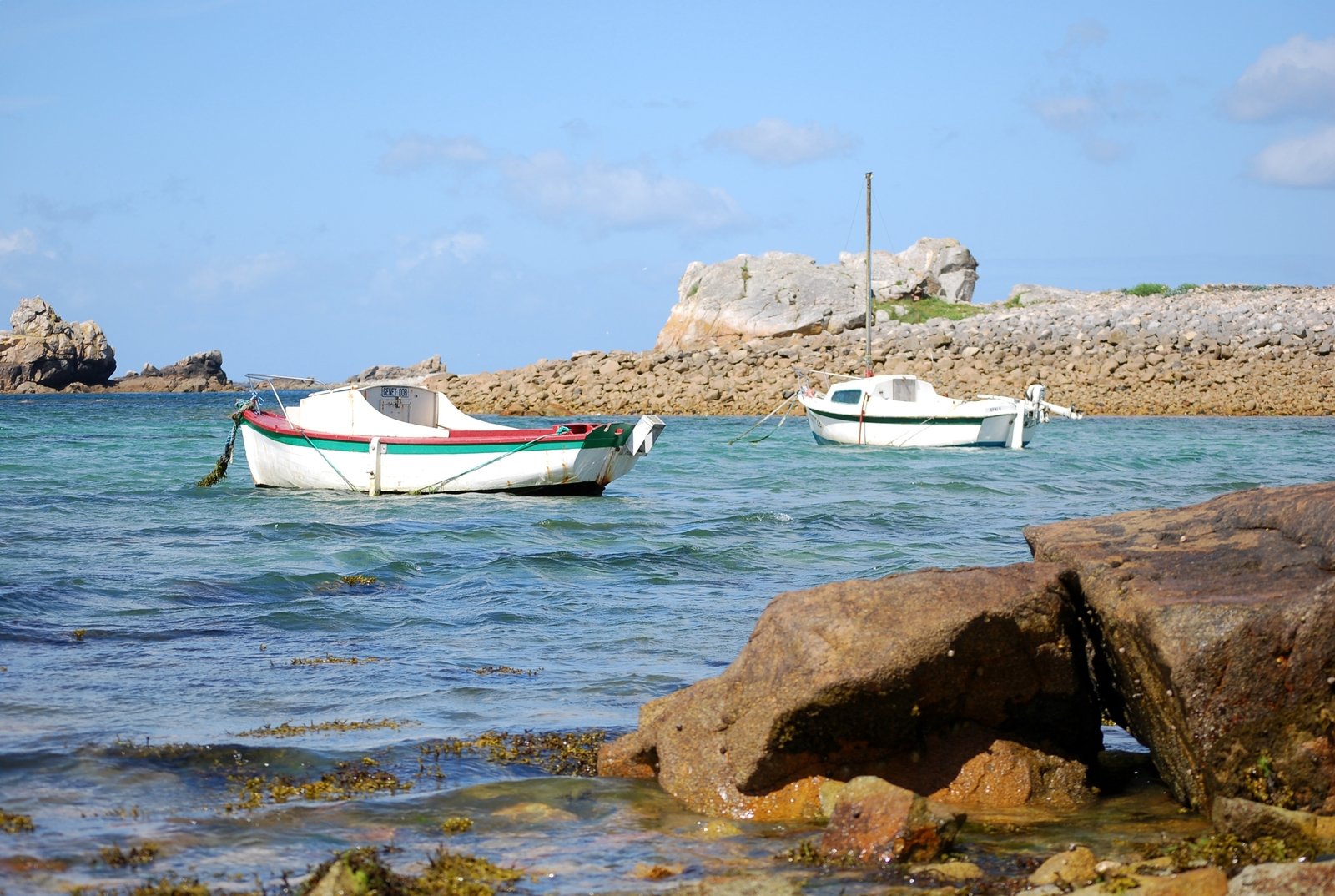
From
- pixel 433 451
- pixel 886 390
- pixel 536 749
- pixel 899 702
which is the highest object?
pixel 886 390

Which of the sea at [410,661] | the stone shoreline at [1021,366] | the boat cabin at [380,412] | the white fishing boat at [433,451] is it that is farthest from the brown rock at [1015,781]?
the stone shoreline at [1021,366]

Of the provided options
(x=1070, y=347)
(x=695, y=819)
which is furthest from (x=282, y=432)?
(x=1070, y=347)

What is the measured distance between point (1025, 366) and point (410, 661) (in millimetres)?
41546

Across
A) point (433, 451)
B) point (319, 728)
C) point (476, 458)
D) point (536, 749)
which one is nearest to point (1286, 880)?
point (536, 749)

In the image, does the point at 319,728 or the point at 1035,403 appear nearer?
the point at 319,728

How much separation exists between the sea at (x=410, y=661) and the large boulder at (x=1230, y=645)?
0.40 metres

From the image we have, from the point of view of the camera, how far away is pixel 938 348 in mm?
51312

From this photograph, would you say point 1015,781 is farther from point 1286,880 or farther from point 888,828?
point 1286,880

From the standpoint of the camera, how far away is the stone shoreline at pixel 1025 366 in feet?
150

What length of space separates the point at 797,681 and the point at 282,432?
16839 millimetres

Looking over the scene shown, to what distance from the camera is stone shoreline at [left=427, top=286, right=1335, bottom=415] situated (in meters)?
45.6

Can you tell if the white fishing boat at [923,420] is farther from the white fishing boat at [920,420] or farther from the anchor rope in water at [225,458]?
the anchor rope in water at [225,458]

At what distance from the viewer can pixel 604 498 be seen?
2131cm

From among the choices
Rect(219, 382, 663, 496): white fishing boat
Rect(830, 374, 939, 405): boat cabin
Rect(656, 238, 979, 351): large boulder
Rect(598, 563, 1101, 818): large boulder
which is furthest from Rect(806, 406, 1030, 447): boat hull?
Rect(598, 563, 1101, 818): large boulder
